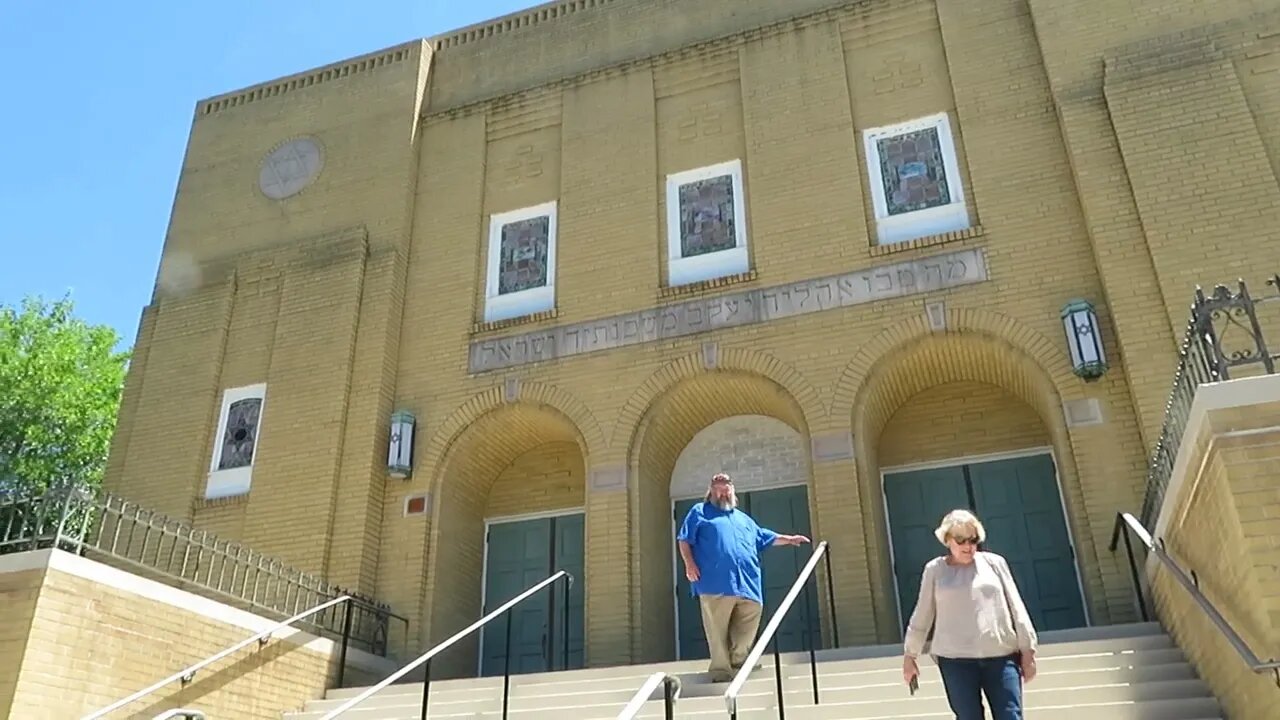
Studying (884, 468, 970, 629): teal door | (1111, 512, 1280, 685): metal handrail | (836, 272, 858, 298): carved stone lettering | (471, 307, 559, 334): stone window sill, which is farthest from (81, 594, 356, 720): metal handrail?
(1111, 512, 1280, 685): metal handrail

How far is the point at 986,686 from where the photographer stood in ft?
15.6

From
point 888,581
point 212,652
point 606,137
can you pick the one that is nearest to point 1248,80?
point 888,581

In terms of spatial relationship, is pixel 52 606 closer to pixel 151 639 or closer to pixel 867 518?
pixel 151 639

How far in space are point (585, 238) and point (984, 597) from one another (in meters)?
8.94

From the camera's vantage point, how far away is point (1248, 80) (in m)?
10.7

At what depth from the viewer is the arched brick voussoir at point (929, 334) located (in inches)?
410

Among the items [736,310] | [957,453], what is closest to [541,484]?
[736,310]

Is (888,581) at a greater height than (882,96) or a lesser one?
lesser

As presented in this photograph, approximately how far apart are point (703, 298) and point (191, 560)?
22.7 ft

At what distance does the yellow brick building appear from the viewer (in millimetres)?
10430

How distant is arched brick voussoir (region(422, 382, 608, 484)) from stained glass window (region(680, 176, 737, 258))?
7.63 ft

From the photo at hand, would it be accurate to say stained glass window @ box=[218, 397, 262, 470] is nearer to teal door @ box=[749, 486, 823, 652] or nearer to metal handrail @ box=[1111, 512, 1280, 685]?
teal door @ box=[749, 486, 823, 652]

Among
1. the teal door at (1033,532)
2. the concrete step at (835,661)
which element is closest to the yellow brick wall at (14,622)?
the concrete step at (835,661)

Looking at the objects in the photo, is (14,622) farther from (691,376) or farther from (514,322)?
(691,376)
